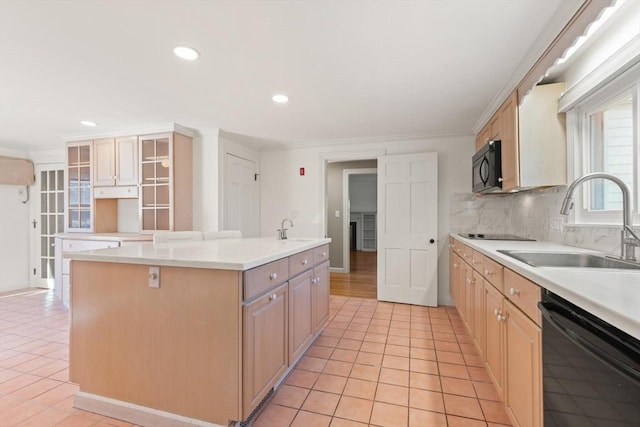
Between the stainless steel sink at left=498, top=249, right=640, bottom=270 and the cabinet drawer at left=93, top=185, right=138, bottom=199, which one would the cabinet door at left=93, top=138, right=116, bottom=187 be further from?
the stainless steel sink at left=498, top=249, right=640, bottom=270

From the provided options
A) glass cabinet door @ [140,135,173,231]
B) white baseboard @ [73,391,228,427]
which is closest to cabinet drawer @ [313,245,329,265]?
white baseboard @ [73,391,228,427]

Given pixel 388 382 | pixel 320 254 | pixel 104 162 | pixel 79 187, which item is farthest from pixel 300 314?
pixel 79 187

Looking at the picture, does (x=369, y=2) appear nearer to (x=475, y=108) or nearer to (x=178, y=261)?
(x=178, y=261)

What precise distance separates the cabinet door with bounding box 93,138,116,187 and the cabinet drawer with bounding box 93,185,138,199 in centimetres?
6

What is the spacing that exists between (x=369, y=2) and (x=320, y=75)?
0.80m

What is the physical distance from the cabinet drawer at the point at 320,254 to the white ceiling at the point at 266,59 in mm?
1370

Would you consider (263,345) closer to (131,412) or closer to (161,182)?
(131,412)

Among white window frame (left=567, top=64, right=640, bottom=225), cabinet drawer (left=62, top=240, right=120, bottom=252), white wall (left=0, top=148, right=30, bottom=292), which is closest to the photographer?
white window frame (left=567, top=64, right=640, bottom=225)

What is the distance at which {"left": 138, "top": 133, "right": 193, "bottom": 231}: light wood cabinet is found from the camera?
11.3 feet

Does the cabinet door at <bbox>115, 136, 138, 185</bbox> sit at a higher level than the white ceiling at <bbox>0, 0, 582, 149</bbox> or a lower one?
lower

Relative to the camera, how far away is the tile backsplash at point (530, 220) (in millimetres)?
1828

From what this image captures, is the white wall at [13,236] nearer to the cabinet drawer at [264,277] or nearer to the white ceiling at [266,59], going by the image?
the white ceiling at [266,59]

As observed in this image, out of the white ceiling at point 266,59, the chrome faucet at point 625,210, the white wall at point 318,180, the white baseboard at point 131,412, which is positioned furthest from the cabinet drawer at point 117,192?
the chrome faucet at point 625,210

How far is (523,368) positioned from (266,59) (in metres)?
2.27
